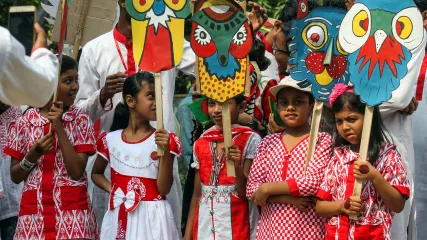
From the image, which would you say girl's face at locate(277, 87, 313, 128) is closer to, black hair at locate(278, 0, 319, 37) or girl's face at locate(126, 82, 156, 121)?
girl's face at locate(126, 82, 156, 121)

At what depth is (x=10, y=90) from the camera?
4.09 metres

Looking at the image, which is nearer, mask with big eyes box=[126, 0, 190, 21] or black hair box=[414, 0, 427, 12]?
mask with big eyes box=[126, 0, 190, 21]

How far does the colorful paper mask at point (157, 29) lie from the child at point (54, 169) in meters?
0.58

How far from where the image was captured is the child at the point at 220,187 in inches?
217

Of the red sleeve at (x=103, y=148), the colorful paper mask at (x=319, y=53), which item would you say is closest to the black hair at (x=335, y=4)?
the colorful paper mask at (x=319, y=53)

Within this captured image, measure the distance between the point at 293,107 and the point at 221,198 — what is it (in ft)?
2.21

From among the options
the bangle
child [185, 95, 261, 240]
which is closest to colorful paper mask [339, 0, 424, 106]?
child [185, 95, 261, 240]

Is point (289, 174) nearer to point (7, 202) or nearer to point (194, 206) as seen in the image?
point (194, 206)

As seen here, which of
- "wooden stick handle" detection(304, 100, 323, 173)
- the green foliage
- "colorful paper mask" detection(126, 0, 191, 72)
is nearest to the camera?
"wooden stick handle" detection(304, 100, 323, 173)

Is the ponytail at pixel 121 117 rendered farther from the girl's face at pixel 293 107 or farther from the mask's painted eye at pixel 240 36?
the girl's face at pixel 293 107

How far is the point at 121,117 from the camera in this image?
623 cm

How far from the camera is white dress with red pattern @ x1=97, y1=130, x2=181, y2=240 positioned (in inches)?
222

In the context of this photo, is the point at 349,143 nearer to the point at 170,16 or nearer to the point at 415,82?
the point at 415,82

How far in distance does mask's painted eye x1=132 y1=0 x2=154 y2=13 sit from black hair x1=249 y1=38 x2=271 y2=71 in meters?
0.94
